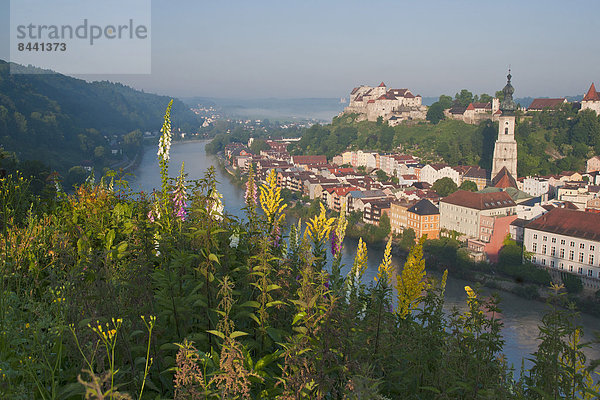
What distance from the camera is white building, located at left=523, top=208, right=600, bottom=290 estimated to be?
50.9 feet

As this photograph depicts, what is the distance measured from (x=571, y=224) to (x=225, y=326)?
17825mm

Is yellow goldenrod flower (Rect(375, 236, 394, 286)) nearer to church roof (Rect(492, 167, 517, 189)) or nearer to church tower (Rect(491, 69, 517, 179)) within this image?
church roof (Rect(492, 167, 517, 189))

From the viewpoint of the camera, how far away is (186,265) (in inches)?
60.8

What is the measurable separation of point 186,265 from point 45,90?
5591cm

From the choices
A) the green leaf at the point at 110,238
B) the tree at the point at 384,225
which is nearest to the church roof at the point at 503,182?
the tree at the point at 384,225

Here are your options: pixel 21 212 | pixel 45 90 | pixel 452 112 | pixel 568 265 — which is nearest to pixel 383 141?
pixel 452 112

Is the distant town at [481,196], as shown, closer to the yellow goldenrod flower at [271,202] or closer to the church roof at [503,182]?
the church roof at [503,182]

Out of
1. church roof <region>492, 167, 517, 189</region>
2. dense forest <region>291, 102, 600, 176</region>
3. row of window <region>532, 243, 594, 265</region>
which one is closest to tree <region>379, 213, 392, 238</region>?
row of window <region>532, 243, 594, 265</region>

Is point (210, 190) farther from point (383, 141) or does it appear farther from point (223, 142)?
point (223, 142)

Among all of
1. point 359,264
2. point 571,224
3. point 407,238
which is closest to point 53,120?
point 407,238

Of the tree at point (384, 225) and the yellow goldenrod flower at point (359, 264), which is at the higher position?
the yellow goldenrod flower at point (359, 264)

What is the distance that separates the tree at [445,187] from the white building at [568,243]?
30.4ft

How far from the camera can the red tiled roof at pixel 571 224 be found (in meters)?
15.8

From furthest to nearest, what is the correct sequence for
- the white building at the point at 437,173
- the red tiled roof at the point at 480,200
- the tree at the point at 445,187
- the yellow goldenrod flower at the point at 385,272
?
the white building at the point at 437,173 < the tree at the point at 445,187 < the red tiled roof at the point at 480,200 < the yellow goldenrod flower at the point at 385,272
